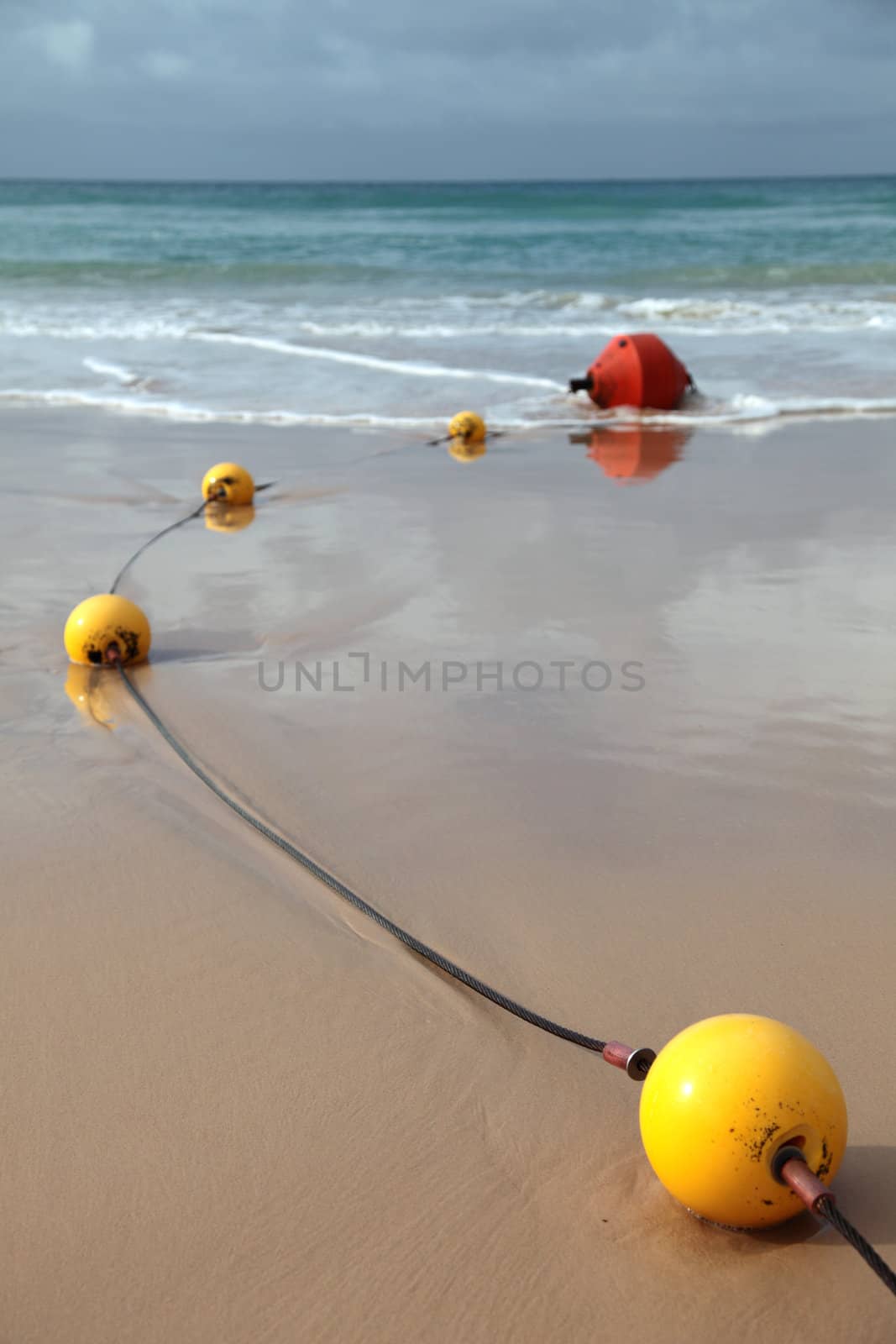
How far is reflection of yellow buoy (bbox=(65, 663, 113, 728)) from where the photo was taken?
13.9 feet

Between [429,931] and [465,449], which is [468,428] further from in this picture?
[429,931]

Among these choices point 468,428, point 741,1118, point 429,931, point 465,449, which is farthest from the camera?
point 468,428

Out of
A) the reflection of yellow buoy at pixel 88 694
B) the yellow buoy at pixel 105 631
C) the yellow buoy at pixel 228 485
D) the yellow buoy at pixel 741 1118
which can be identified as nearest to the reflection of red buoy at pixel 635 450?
the yellow buoy at pixel 228 485

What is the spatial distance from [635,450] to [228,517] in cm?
314

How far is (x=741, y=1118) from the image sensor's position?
6.53 ft

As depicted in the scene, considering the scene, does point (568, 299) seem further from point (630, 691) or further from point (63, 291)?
point (630, 691)

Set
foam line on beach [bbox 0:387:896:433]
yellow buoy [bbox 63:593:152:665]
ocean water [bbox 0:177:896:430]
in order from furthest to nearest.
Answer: ocean water [bbox 0:177:896:430] → foam line on beach [bbox 0:387:896:433] → yellow buoy [bbox 63:593:152:665]

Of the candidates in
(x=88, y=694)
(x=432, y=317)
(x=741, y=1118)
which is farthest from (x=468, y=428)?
(x=432, y=317)

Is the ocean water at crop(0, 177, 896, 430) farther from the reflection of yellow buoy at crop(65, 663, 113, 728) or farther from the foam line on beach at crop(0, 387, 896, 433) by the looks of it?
the reflection of yellow buoy at crop(65, 663, 113, 728)

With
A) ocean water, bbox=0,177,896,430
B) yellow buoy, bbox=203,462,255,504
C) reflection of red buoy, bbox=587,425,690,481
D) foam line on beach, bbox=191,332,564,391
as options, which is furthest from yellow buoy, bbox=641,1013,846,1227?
foam line on beach, bbox=191,332,564,391

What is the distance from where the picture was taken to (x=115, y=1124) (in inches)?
92.7

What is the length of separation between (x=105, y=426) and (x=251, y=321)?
7305 millimetres

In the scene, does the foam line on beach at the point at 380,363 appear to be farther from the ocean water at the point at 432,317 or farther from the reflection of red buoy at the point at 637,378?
the reflection of red buoy at the point at 637,378

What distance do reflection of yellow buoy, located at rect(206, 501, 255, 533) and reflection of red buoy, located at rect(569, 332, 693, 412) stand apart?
13.6ft
